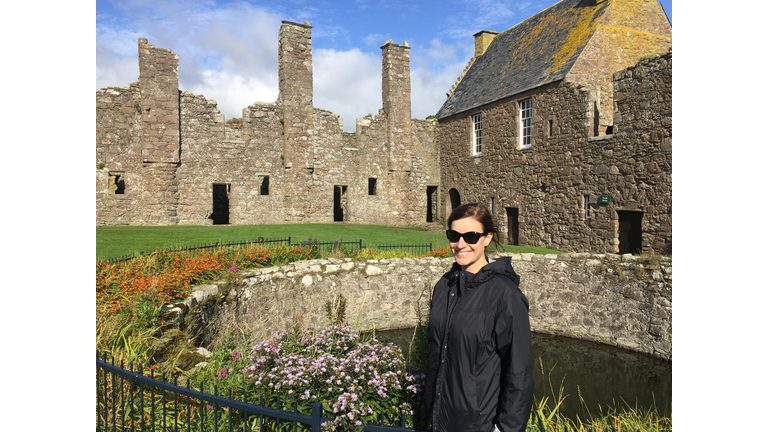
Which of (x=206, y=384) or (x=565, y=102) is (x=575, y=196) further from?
(x=206, y=384)

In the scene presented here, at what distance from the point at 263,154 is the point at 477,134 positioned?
32.9ft

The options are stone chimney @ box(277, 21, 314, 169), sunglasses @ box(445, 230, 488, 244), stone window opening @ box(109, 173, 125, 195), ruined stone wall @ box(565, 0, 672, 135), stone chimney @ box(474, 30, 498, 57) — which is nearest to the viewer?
sunglasses @ box(445, 230, 488, 244)

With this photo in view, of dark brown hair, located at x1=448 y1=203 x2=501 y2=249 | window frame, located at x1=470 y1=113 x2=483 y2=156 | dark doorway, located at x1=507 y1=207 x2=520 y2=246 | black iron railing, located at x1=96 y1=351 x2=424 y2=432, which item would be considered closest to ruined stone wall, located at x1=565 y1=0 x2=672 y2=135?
dark doorway, located at x1=507 y1=207 x2=520 y2=246

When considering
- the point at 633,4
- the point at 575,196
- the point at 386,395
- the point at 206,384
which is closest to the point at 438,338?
the point at 386,395

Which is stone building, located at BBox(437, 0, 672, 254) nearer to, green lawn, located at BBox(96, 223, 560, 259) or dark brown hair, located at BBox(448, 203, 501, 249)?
green lawn, located at BBox(96, 223, 560, 259)

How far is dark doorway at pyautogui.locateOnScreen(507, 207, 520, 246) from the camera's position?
19297 mm

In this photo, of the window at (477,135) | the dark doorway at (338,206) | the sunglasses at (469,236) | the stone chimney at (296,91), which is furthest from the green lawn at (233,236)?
the sunglasses at (469,236)

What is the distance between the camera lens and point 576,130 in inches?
629

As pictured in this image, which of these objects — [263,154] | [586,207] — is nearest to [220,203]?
[263,154]

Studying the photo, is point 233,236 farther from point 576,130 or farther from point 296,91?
point 576,130

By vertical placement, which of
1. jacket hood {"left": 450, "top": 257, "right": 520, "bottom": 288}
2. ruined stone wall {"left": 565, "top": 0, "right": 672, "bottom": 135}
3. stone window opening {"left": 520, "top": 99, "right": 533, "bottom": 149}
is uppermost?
ruined stone wall {"left": 565, "top": 0, "right": 672, "bottom": 135}

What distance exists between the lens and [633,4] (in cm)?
1736

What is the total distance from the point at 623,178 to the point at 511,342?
1365cm

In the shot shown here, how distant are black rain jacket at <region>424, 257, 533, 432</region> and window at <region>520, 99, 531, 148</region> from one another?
16.5 meters
